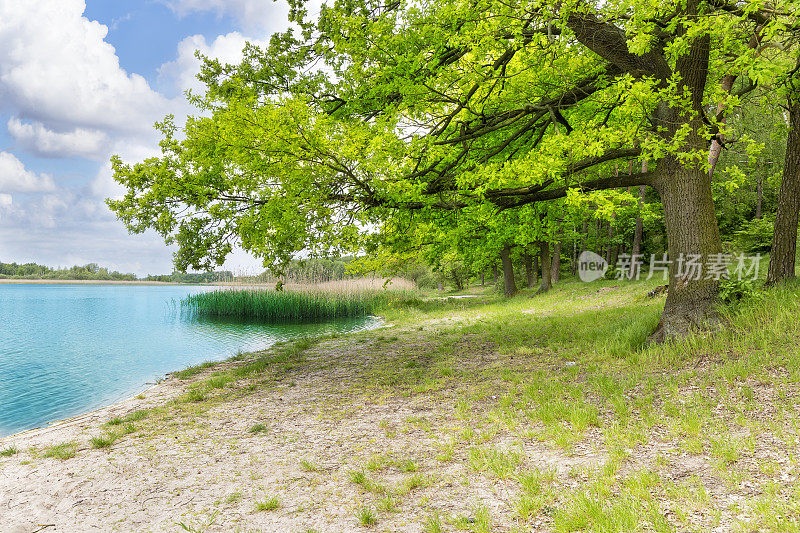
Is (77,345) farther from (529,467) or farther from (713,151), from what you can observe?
(713,151)

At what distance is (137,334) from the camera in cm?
2077

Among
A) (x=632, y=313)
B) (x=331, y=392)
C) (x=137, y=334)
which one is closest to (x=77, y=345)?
(x=137, y=334)

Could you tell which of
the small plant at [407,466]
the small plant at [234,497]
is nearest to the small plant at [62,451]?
the small plant at [234,497]

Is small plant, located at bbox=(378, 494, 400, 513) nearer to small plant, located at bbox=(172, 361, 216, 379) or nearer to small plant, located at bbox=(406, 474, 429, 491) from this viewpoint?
small plant, located at bbox=(406, 474, 429, 491)

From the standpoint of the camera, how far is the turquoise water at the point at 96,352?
1003cm

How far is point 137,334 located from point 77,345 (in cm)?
320

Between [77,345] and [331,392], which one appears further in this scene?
[77,345]

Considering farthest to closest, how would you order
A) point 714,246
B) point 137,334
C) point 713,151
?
1. point 137,334
2. point 713,151
3. point 714,246

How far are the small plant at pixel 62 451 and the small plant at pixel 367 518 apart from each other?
4.46m

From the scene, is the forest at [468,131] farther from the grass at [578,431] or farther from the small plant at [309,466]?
the small plant at [309,466]

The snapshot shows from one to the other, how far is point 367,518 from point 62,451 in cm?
482

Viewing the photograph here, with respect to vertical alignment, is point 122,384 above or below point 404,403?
below

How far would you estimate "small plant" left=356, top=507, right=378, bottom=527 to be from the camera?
3.43m

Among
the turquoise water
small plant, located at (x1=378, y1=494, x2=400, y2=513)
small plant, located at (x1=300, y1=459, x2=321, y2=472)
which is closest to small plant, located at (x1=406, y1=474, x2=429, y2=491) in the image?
small plant, located at (x1=378, y1=494, x2=400, y2=513)
